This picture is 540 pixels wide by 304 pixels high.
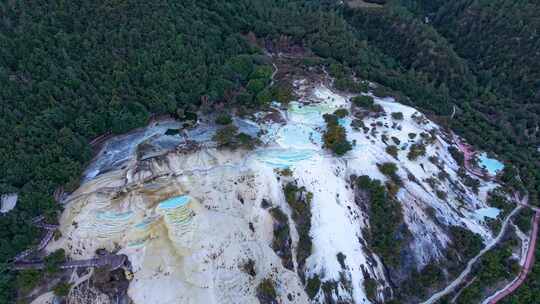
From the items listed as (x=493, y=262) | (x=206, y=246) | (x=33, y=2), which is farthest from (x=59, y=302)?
(x=493, y=262)

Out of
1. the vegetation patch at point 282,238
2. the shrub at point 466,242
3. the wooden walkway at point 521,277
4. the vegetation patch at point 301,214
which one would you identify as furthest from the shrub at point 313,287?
the wooden walkway at point 521,277

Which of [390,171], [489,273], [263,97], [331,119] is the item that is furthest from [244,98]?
[489,273]

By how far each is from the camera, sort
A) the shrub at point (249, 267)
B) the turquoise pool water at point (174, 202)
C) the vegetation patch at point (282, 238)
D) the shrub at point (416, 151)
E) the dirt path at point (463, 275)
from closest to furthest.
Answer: the shrub at point (249, 267)
the turquoise pool water at point (174, 202)
the vegetation patch at point (282, 238)
the dirt path at point (463, 275)
the shrub at point (416, 151)

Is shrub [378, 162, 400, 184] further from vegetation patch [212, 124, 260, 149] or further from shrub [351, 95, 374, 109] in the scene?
vegetation patch [212, 124, 260, 149]

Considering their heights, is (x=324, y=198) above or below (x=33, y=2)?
below

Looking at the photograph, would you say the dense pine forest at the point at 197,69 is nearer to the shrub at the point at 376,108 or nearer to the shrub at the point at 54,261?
the shrub at the point at 54,261

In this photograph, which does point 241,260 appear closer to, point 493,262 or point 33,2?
point 493,262

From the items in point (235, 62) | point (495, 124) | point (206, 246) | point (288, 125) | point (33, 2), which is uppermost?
point (33, 2)

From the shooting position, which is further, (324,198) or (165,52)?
(165,52)
